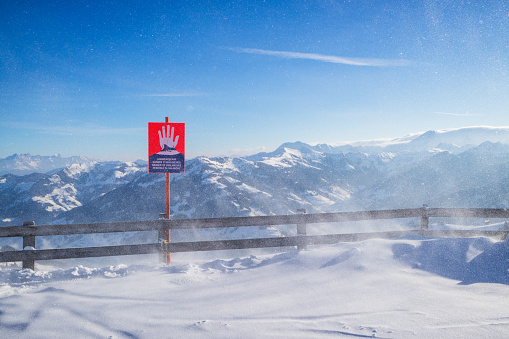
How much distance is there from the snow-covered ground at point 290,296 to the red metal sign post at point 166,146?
251 cm

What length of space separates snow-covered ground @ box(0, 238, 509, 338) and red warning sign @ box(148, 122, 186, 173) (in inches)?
99.1

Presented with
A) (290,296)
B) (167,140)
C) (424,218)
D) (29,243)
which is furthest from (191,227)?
(424,218)

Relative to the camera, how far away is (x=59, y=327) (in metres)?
3.43

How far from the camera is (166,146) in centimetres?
779

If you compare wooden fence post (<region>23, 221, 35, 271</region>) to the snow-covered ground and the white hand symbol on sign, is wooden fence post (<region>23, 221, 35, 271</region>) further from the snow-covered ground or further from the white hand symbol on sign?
the white hand symbol on sign

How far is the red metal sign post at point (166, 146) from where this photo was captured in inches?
302

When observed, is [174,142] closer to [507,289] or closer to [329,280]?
[329,280]

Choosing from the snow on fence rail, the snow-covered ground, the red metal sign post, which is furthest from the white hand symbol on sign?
the snow-covered ground

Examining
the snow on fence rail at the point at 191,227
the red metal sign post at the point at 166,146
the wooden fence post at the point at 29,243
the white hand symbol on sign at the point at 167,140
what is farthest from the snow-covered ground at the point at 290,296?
the white hand symbol on sign at the point at 167,140

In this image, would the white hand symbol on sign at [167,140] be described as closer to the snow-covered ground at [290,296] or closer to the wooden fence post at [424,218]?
the snow-covered ground at [290,296]

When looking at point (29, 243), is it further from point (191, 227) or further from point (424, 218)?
point (424, 218)

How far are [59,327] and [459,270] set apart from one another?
5.67 m

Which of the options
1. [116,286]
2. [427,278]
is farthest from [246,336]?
[427,278]

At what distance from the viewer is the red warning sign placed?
767cm
